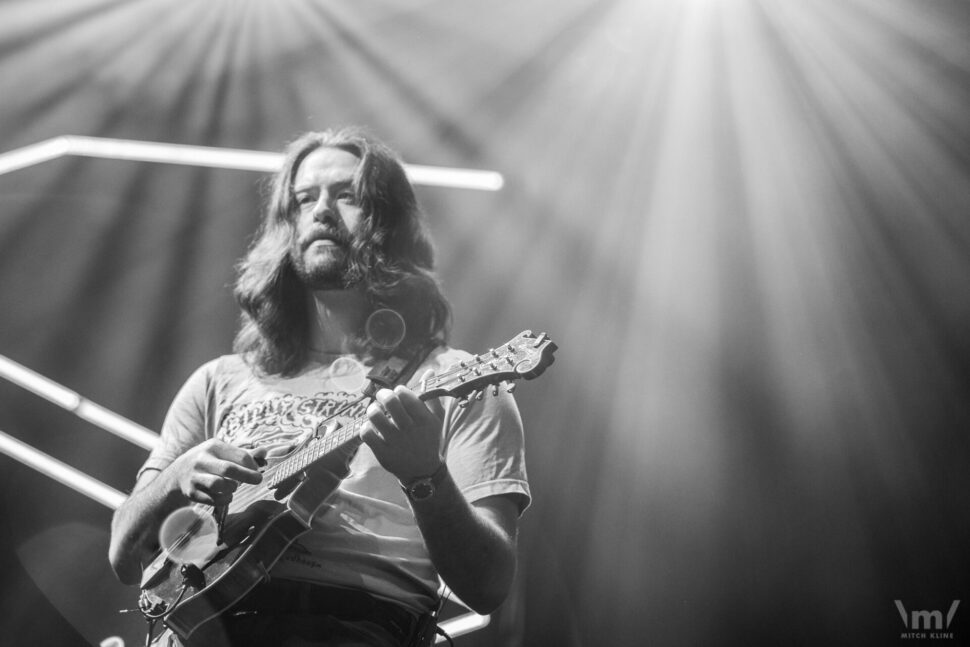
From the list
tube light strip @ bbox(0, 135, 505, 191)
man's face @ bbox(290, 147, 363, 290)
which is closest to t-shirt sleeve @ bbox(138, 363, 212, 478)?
man's face @ bbox(290, 147, 363, 290)

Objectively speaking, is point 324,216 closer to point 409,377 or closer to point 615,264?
point 409,377

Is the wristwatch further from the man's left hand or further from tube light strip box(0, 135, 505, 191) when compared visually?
tube light strip box(0, 135, 505, 191)

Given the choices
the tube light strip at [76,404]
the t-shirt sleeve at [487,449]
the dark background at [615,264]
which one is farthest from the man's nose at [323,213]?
the tube light strip at [76,404]

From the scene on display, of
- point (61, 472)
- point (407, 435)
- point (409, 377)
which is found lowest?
point (407, 435)

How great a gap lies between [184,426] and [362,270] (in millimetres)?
633

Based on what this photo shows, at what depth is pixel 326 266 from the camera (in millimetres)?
2219

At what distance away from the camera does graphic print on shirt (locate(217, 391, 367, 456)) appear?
1.94m

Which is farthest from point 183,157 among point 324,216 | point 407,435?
point 407,435

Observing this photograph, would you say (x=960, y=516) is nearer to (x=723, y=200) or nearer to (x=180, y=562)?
(x=723, y=200)

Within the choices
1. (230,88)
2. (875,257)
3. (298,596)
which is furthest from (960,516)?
(230,88)

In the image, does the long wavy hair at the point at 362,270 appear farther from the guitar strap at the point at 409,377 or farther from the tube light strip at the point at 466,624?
the tube light strip at the point at 466,624

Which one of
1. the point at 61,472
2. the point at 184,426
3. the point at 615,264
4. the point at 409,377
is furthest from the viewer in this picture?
the point at 615,264

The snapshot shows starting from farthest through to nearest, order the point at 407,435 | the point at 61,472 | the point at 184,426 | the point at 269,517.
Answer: the point at 61,472, the point at 184,426, the point at 269,517, the point at 407,435

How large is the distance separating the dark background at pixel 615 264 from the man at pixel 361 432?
38.9 inches
